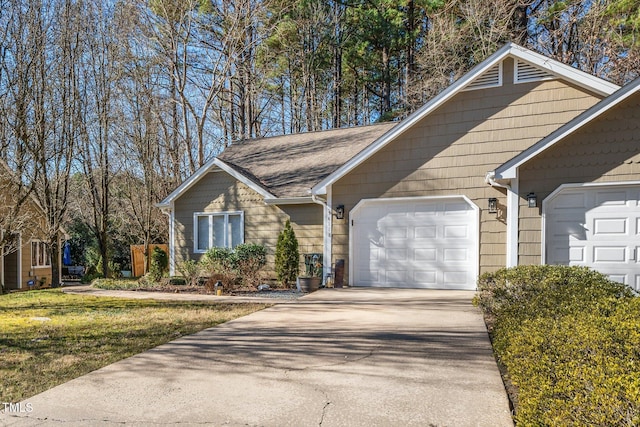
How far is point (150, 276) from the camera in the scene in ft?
41.1

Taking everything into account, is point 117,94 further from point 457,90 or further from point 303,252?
point 457,90

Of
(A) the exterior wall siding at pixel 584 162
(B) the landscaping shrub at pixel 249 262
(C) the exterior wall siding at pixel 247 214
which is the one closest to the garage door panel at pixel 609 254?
(A) the exterior wall siding at pixel 584 162

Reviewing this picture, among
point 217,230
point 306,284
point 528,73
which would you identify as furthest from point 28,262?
point 528,73

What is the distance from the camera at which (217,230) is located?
13.1m

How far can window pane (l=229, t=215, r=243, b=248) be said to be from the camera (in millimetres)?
12734

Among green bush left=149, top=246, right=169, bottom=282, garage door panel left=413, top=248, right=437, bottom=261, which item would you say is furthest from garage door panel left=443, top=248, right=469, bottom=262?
green bush left=149, top=246, right=169, bottom=282

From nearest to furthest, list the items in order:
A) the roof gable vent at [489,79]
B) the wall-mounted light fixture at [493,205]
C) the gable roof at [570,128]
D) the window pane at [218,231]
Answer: the gable roof at [570,128], the wall-mounted light fixture at [493,205], the roof gable vent at [489,79], the window pane at [218,231]

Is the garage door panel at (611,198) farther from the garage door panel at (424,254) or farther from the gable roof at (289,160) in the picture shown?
the gable roof at (289,160)

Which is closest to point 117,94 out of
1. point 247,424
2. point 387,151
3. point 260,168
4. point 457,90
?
point 260,168

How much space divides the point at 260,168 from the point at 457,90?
7002 millimetres

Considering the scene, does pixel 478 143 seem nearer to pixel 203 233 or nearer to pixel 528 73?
pixel 528 73

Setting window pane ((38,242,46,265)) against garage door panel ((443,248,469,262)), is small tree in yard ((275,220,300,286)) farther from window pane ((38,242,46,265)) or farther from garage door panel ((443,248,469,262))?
window pane ((38,242,46,265))

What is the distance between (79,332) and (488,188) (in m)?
7.97

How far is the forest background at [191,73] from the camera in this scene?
37.1 ft
